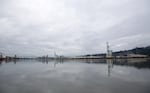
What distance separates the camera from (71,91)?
1039cm

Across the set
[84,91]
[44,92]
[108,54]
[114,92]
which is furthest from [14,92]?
[108,54]

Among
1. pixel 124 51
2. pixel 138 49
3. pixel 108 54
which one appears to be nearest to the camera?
pixel 108 54

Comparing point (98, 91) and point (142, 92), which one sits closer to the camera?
point (142, 92)

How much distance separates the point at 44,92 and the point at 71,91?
1861 millimetres

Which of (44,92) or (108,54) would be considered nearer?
(44,92)

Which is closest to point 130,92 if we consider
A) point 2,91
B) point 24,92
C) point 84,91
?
point 84,91

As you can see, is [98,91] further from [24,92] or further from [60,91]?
[24,92]

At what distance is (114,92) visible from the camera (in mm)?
9836

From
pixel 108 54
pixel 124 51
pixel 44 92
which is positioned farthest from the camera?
pixel 124 51

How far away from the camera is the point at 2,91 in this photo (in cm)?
1030

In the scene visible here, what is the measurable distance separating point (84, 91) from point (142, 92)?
377 cm

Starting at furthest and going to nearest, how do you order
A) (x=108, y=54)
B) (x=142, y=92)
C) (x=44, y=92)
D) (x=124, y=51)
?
(x=124, y=51) < (x=108, y=54) < (x=44, y=92) < (x=142, y=92)

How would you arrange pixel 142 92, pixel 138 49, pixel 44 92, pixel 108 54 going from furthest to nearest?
pixel 138 49 < pixel 108 54 < pixel 44 92 < pixel 142 92

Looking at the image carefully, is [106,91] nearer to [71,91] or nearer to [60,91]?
[71,91]
